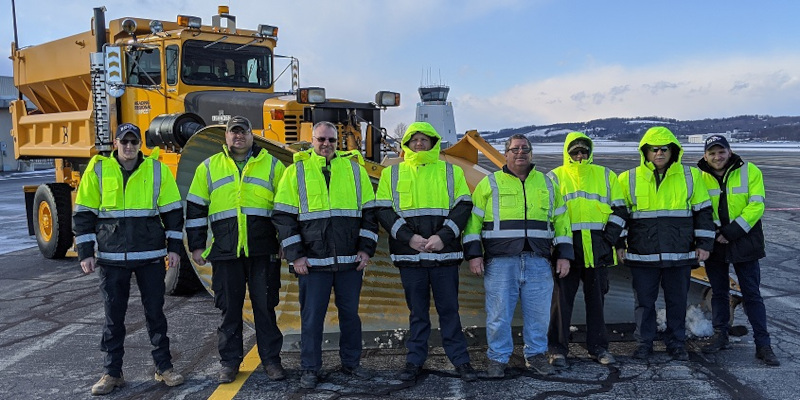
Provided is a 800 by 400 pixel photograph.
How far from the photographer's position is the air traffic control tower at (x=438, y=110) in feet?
127

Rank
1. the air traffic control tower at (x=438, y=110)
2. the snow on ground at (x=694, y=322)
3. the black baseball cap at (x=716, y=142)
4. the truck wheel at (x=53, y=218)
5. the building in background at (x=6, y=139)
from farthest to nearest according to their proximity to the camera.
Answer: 1. the air traffic control tower at (x=438, y=110)
2. the building in background at (x=6, y=139)
3. the truck wheel at (x=53, y=218)
4. the snow on ground at (x=694, y=322)
5. the black baseball cap at (x=716, y=142)

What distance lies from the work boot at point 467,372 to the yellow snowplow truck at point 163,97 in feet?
9.28

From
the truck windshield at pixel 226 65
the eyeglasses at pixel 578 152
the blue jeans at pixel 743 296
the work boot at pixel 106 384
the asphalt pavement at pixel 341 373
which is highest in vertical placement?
the truck windshield at pixel 226 65

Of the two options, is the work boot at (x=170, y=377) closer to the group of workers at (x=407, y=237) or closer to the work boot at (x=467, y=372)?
the group of workers at (x=407, y=237)

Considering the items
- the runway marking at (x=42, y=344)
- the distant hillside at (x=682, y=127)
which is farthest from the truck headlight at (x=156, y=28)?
the distant hillside at (x=682, y=127)

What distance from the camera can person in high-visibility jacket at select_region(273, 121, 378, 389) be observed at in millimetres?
4250

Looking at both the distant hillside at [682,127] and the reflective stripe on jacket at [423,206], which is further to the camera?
the distant hillside at [682,127]

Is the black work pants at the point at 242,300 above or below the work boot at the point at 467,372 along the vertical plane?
above

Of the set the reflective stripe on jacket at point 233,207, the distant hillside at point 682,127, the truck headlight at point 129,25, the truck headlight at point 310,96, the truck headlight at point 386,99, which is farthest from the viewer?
the distant hillside at point 682,127

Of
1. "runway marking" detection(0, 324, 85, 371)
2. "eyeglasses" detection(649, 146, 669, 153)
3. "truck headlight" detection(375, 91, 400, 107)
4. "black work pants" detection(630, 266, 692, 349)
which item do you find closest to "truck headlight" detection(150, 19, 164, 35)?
"truck headlight" detection(375, 91, 400, 107)

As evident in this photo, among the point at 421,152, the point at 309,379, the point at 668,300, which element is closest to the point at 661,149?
the point at 668,300

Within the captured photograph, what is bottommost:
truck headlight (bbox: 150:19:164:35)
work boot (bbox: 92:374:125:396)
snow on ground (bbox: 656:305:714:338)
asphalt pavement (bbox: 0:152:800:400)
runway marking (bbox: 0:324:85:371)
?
asphalt pavement (bbox: 0:152:800:400)

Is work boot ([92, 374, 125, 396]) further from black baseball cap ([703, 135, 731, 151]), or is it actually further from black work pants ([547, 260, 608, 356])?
black baseball cap ([703, 135, 731, 151])

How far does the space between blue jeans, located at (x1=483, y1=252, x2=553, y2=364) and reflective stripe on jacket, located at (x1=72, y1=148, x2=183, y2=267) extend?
2.29 meters
